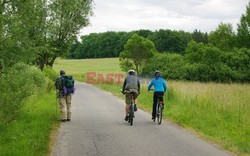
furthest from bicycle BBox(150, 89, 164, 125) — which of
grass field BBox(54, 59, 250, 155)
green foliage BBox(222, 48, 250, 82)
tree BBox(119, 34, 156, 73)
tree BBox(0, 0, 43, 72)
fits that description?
tree BBox(119, 34, 156, 73)

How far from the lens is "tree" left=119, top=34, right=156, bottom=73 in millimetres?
61219

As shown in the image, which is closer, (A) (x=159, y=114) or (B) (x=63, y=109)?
(A) (x=159, y=114)

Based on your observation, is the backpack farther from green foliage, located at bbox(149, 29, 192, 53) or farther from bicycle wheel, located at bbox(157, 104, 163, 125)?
green foliage, located at bbox(149, 29, 192, 53)

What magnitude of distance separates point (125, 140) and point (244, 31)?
225 ft

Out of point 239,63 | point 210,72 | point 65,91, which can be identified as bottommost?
point 210,72

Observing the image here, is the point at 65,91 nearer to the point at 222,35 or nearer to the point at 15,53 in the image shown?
the point at 15,53

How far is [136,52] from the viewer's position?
61.6m

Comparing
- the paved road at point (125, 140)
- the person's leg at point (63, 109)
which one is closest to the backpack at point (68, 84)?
the person's leg at point (63, 109)

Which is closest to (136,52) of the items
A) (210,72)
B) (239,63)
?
(210,72)

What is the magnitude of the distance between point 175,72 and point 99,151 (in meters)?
38.8

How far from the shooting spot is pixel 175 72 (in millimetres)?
46688

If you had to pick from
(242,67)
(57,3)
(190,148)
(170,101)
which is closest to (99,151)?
(190,148)

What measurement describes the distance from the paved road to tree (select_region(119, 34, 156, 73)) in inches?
1856

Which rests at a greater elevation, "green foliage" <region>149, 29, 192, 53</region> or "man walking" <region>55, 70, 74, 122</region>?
"green foliage" <region>149, 29, 192, 53</region>
